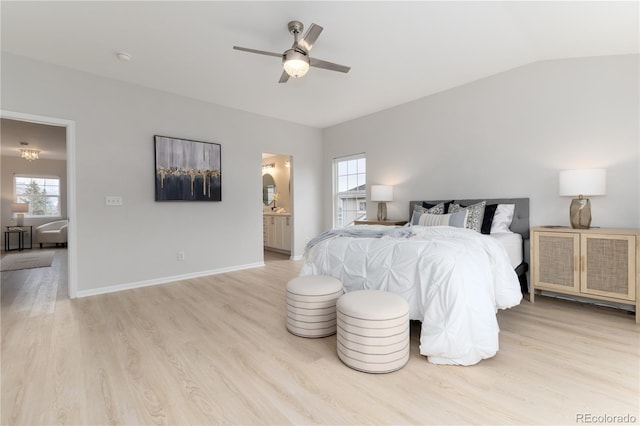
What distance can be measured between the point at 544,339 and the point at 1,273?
286 inches

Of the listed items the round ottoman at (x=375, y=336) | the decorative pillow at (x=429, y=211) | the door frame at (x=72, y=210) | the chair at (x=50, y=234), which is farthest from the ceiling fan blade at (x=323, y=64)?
the chair at (x=50, y=234)

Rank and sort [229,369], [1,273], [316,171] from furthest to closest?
[316,171] < [1,273] < [229,369]

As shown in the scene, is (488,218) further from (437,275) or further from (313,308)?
(313,308)

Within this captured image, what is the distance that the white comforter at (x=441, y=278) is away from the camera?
187 centimetres

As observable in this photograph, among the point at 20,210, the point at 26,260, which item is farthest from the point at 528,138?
the point at 20,210

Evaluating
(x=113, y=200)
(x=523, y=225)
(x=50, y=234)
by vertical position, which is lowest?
(x=50, y=234)

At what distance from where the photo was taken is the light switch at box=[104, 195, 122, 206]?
370 centimetres

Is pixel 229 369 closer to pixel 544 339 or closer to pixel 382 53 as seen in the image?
pixel 544 339

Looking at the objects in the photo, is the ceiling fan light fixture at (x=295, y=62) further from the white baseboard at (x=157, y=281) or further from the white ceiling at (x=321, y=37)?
the white baseboard at (x=157, y=281)

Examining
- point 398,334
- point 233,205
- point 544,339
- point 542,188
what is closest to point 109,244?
point 233,205

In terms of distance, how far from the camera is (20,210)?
7.59 metres

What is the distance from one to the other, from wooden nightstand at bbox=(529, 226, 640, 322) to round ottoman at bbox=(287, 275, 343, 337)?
7.40ft

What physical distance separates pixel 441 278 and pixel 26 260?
7706 millimetres

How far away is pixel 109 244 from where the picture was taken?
371 cm
